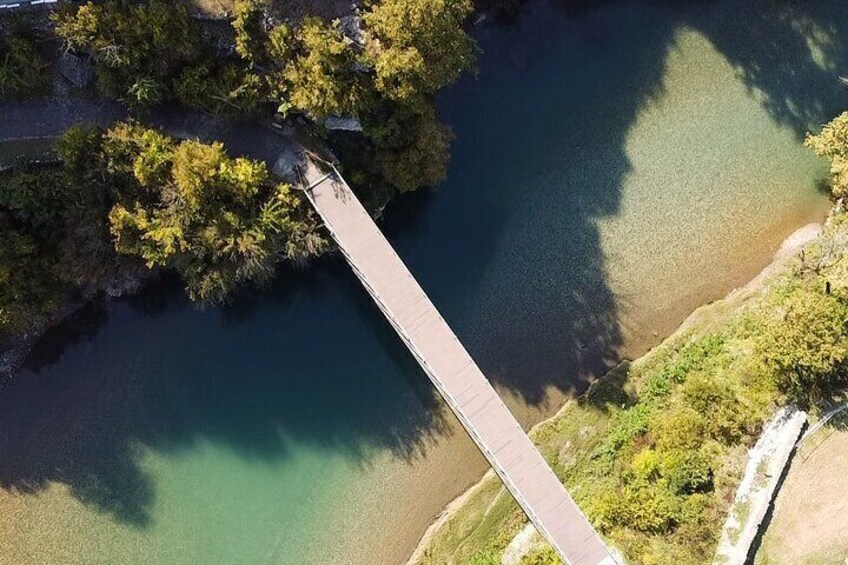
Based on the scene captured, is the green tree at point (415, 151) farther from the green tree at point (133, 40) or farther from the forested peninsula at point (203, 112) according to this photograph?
the green tree at point (133, 40)

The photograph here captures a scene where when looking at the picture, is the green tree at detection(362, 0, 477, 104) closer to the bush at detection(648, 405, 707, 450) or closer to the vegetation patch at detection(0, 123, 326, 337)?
the vegetation patch at detection(0, 123, 326, 337)

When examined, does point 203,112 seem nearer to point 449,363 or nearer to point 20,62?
point 20,62

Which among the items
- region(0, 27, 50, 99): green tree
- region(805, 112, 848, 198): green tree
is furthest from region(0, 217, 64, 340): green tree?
region(805, 112, 848, 198): green tree

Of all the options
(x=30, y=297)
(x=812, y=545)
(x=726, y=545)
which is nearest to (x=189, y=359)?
(x=30, y=297)

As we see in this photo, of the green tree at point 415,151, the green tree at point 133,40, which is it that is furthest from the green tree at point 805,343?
the green tree at point 133,40

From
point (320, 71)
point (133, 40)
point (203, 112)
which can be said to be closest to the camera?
point (133, 40)

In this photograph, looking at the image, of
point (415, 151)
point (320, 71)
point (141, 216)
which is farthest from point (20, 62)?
point (415, 151)
